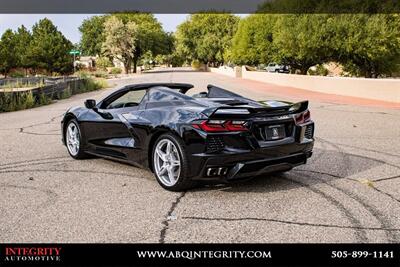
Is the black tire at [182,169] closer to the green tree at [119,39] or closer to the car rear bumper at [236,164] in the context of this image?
the car rear bumper at [236,164]

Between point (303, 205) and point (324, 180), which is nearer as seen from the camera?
point (303, 205)

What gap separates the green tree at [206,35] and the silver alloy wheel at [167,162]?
71.4 m

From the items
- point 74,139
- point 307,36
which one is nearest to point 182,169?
point 74,139

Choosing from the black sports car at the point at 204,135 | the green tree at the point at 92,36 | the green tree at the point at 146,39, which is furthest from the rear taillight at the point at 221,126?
the green tree at the point at 92,36

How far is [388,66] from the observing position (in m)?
25.9

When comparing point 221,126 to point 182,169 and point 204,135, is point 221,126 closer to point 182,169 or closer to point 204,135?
point 204,135

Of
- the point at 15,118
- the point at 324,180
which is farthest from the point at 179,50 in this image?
the point at 324,180

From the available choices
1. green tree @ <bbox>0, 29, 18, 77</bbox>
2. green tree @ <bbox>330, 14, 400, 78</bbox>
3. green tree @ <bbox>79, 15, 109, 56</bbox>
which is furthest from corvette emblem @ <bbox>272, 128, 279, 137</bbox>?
green tree @ <bbox>79, 15, 109, 56</bbox>

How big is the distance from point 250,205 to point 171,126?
4.10 feet

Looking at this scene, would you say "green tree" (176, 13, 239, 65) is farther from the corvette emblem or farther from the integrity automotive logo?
the integrity automotive logo

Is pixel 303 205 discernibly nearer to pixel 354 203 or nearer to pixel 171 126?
pixel 354 203

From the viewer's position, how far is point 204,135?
4512mm

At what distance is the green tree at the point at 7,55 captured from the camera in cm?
5988

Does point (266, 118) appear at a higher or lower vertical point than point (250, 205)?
higher
